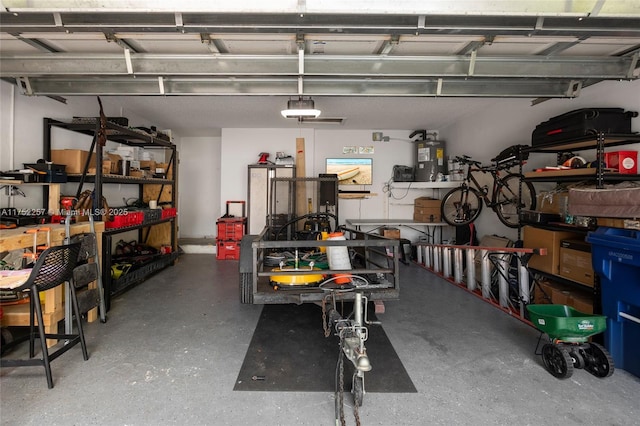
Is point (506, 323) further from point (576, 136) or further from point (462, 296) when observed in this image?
point (576, 136)

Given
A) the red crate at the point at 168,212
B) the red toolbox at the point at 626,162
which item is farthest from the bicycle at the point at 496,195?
the red crate at the point at 168,212

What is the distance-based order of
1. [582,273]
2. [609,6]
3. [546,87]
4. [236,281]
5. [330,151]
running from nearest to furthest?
[609,6] → [582,273] → [546,87] → [236,281] → [330,151]

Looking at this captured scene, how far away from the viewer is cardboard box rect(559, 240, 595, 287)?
2709mm

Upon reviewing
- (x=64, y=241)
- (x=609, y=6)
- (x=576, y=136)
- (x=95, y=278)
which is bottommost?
(x=95, y=278)

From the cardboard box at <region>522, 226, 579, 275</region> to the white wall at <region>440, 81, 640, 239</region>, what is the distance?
102 centimetres

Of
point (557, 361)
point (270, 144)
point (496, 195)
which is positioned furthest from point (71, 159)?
point (496, 195)

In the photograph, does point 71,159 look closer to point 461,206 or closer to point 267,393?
point 267,393

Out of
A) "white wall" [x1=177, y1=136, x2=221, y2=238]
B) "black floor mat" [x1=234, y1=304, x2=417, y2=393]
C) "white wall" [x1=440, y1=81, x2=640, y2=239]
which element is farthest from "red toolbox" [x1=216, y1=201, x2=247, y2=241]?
"white wall" [x1=440, y1=81, x2=640, y2=239]

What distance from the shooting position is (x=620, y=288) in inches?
88.4

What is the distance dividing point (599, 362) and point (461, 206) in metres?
3.50

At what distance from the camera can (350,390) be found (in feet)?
6.73

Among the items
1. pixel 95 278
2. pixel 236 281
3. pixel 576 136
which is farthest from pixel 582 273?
pixel 95 278

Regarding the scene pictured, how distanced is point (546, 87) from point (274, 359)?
377 cm

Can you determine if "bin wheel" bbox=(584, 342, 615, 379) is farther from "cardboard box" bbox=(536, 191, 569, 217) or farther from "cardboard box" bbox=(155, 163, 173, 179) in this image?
"cardboard box" bbox=(155, 163, 173, 179)
